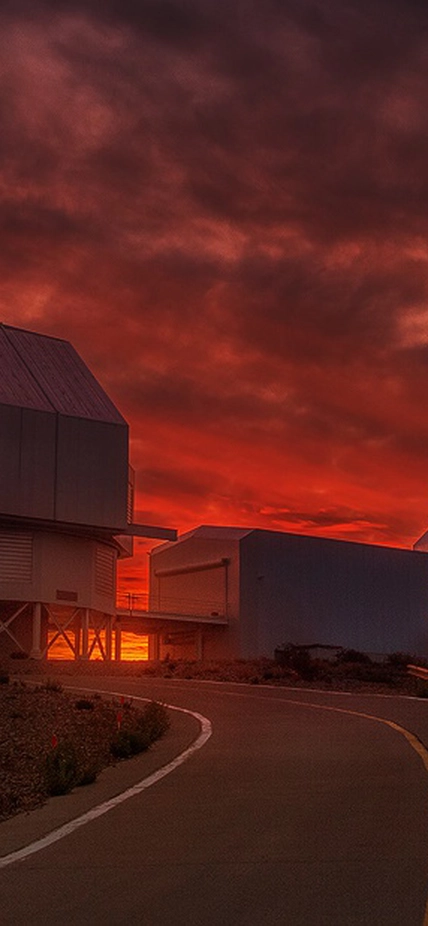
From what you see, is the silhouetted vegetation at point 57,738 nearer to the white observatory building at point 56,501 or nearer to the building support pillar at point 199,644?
the white observatory building at point 56,501

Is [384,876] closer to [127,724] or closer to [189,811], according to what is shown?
[189,811]

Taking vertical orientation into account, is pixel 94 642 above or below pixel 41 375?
below

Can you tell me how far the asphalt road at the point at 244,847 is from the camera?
7.31m

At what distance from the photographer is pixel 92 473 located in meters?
63.3

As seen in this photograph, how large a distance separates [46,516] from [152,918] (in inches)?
2135

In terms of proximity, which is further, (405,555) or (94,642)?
(405,555)

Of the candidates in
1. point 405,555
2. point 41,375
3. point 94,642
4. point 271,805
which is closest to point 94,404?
point 41,375

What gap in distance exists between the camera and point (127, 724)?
24.1 meters

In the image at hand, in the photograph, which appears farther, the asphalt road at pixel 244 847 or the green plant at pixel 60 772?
the green plant at pixel 60 772

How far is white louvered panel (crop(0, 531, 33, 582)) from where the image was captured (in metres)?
61.2

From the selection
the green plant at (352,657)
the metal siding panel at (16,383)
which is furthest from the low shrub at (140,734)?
the green plant at (352,657)

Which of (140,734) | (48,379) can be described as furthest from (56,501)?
(140,734)

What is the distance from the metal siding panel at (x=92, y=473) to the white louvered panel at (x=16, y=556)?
2517 millimetres

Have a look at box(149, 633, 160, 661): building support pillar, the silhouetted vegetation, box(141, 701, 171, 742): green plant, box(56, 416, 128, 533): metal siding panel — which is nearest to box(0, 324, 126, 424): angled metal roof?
box(56, 416, 128, 533): metal siding panel
